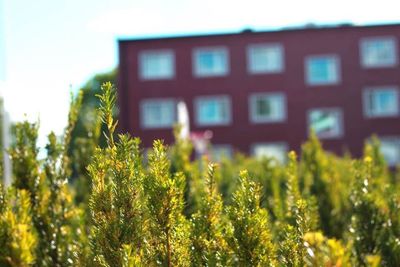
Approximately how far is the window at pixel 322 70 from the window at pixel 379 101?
2.17 metres

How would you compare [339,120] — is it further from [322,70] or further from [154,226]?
[154,226]

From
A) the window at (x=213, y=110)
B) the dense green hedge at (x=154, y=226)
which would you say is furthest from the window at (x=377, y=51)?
the dense green hedge at (x=154, y=226)

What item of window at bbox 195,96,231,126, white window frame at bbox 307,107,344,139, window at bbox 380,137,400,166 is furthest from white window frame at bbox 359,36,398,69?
window at bbox 195,96,231,126

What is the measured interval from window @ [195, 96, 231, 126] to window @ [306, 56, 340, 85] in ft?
16.8

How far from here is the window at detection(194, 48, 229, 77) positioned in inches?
1660

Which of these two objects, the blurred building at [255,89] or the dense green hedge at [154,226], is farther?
the blurred building at [255,89]

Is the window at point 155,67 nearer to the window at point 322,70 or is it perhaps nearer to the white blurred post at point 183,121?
the window at point 322,70

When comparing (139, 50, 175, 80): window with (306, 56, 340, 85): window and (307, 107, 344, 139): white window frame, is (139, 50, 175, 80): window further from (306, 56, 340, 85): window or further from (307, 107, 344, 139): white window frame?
(307, 107, 344, 139): white window frame

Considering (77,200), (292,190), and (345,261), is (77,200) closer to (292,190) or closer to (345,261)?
(292,190)

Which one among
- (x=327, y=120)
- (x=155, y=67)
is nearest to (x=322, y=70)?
(x=327, y=120)

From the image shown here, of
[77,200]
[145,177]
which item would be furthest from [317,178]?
[145,177]

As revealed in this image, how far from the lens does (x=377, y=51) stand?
41.8 meters

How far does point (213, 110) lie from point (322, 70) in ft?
22.3

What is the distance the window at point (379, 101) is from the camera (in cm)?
4206
